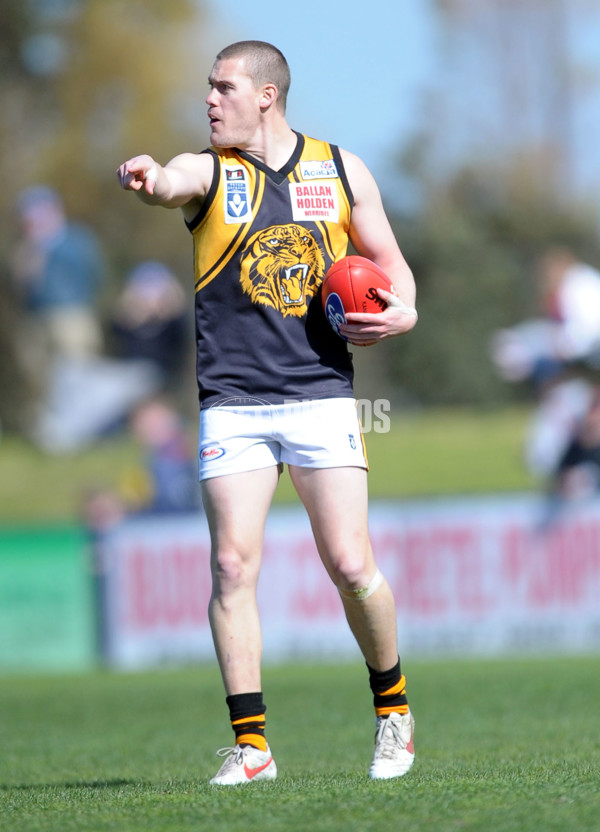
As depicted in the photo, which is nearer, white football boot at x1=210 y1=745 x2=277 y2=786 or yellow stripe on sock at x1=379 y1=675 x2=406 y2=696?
white football boot at x1=210 y1=745 x2=277 y2=786

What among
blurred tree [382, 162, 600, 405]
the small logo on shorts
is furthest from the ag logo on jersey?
blurred tree [382, 162, 600, 405]

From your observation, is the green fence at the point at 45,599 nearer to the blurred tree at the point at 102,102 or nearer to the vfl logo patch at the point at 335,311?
the vfl logo patch at the point at 335,311

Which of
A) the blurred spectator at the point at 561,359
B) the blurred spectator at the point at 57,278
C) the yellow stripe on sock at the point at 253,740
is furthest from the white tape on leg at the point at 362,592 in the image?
the blurred spectator at the point at 57,278

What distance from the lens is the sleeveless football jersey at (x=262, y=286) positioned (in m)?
4.86

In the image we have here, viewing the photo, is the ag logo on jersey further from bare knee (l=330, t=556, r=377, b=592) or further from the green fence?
the green fence

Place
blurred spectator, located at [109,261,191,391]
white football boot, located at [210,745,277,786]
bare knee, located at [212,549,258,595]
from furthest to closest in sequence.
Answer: blurred spectator, located at [109,261,191,391] → bare knee, located at [212,549,258,595] → white football boot, located at [210,745,277,786]

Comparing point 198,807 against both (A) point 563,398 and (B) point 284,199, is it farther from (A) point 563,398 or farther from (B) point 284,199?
(A) point 563,398

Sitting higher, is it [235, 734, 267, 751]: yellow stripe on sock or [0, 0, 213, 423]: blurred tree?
[0, 0, 213, 423]: blurred tree

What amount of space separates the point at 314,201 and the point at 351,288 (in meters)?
0.42

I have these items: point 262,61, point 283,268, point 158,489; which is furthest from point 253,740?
point 158,489

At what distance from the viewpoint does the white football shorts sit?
191 inches

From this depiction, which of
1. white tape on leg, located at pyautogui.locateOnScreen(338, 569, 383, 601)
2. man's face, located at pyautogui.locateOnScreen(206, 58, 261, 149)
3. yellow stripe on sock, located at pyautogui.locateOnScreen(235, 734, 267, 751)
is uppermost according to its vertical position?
man's face, located at pyautogui.locateOnScreen(206, 58, 261, 149)

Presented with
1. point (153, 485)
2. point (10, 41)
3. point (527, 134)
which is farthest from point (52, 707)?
point (10, 41)

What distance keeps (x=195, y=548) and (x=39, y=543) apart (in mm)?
1629
